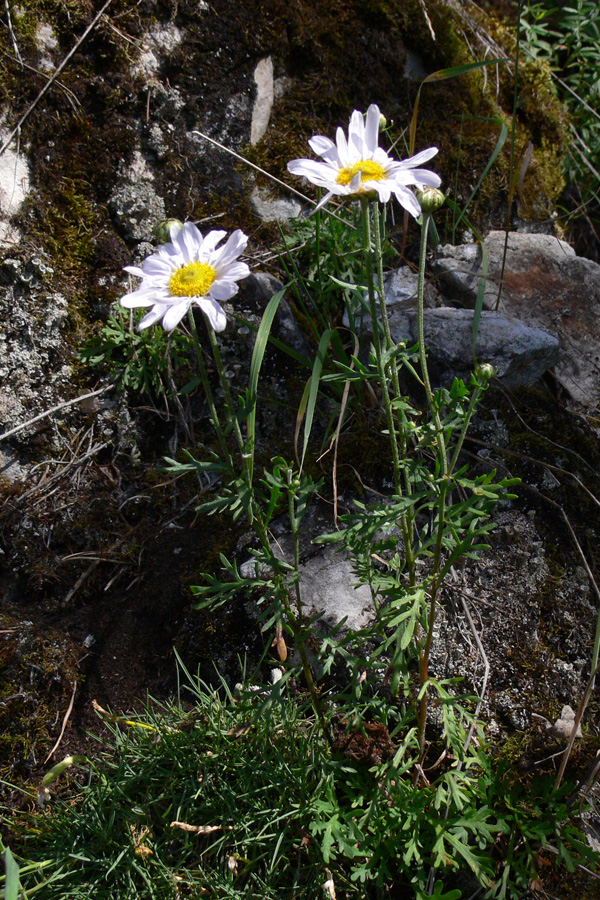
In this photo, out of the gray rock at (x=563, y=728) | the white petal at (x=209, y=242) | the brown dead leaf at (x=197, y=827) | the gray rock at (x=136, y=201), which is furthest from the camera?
the gray rock at (x=136, y=201)

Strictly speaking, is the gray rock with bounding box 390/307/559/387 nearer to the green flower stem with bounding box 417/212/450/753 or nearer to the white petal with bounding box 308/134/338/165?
the green flower stem with bounding box 417/212/450/753

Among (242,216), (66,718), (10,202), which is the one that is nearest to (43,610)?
(66,718)

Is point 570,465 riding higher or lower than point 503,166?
→ lower

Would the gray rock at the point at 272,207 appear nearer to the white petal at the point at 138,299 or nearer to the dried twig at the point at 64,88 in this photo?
the dried twig at the point at 64,88

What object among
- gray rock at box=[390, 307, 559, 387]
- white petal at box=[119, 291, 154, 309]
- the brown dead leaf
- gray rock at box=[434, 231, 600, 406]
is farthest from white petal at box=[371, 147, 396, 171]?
the brown dead leaf

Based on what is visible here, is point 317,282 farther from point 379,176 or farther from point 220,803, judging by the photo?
point 220,803

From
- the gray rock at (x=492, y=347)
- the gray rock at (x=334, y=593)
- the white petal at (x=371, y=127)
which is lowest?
the gray rock at (x=334, y=593)

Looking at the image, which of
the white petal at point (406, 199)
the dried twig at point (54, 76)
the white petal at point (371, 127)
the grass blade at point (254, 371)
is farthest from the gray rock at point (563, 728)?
the dried twig at point (54, 76)
